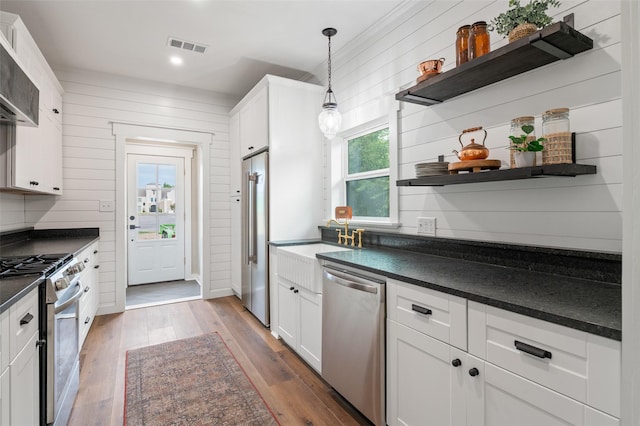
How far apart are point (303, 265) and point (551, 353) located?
1.69 metres

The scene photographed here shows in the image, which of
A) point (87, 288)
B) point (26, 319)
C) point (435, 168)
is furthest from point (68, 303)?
point (435, 168)

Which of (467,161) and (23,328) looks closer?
(23,328)

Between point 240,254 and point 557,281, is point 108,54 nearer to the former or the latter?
point 240,254

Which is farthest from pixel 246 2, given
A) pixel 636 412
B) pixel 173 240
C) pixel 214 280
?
pixel 173 240

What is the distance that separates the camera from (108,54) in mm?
3330

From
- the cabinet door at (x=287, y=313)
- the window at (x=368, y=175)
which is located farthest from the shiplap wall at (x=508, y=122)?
the cabinet door at (x=287, y=313)

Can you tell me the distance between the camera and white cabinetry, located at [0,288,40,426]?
1149mm

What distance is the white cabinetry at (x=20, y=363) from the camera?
1.15 m

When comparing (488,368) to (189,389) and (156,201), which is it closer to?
(189,389)

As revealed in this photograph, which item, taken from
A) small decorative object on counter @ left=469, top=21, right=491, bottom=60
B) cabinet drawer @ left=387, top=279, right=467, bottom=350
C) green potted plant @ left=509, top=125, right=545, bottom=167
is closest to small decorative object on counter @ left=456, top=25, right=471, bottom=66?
small decorative object on counter @ left=469, top=21, right=491, bottom=60

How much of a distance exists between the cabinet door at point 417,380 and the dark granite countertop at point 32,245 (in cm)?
161

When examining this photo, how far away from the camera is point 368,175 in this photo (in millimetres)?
2986

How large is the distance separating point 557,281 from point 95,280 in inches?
157

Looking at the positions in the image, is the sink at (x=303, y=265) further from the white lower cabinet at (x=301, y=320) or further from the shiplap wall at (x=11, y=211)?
the shiplap wall at (x=11, y=211)
